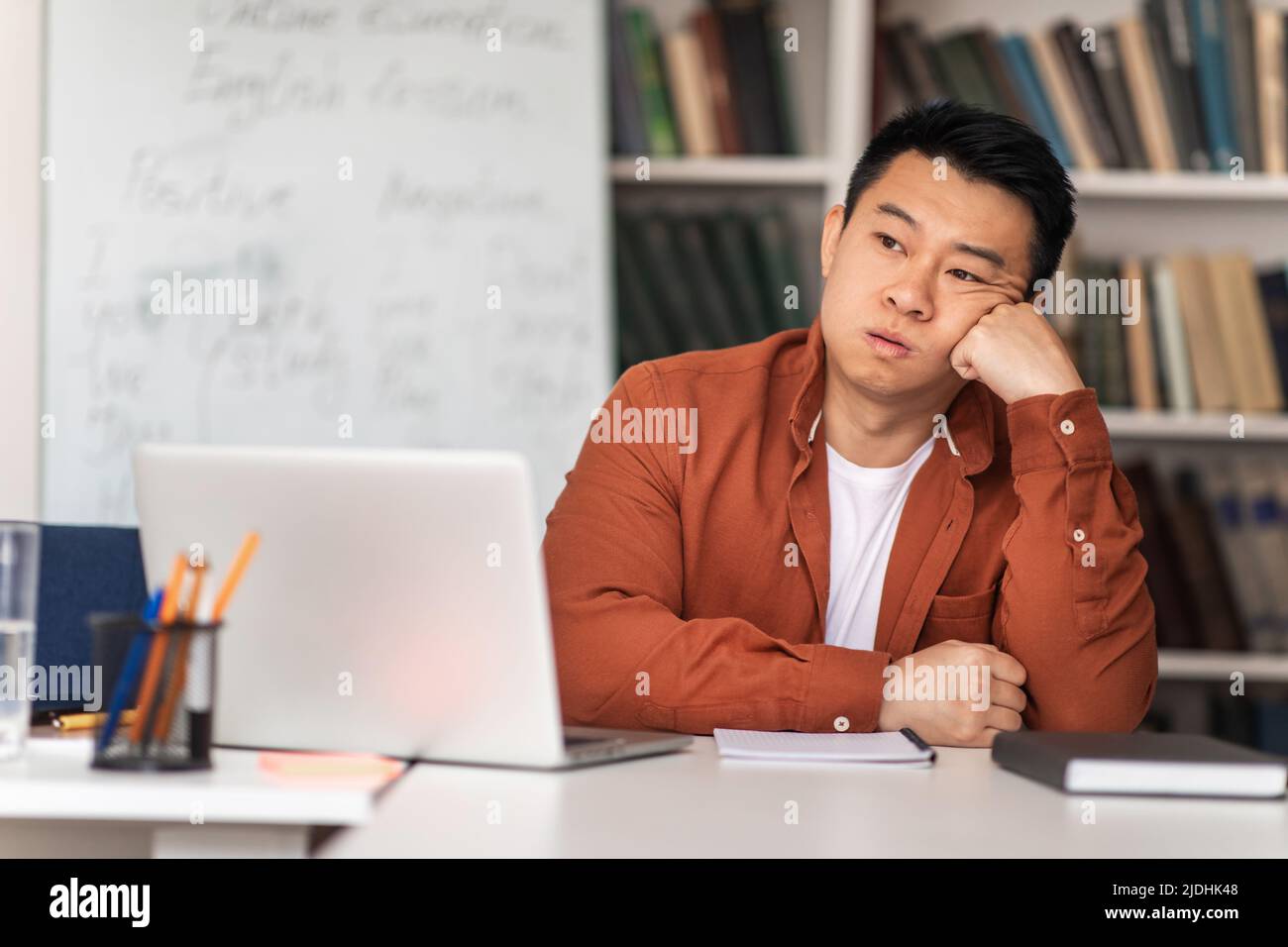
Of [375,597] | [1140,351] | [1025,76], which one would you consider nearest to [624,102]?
[1025,76]

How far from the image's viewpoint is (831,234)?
1914 millimetres

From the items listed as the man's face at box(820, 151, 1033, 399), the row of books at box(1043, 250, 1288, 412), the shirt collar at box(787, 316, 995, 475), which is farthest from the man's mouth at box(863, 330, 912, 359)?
the row of books at box(1043, 250, 1288, 412)

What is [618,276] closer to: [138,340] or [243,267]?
[243,267]

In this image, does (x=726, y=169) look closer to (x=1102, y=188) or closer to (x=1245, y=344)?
(x=1102, y=188)

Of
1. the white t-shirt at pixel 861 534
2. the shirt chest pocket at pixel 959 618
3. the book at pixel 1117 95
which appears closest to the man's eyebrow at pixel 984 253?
the white t-shirt at pixel 861 534

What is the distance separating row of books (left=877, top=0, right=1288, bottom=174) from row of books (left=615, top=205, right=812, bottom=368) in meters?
0.44

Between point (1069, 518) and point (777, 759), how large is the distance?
551 mm

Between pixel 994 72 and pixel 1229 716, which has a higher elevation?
pixel 994 72

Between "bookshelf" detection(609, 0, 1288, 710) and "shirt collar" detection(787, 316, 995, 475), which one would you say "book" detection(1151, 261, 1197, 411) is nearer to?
"bookshelf" detection(609, 0, 1288, 710)

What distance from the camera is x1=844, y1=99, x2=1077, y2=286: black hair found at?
5.66ft

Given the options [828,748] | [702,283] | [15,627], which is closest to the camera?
[15,627]

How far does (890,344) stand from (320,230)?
1.25 meters

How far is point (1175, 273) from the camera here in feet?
8.79
